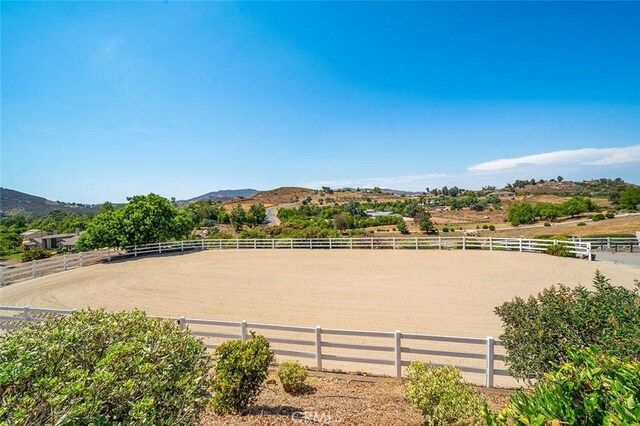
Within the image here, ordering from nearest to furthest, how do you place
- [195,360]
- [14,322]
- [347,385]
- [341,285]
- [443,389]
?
[195,360] < [443,389] < [347,385] < [14,322] < [341,285]

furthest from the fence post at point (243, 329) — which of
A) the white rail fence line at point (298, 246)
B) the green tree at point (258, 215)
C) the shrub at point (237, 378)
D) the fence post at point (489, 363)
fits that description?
the green tree at point (258, 215)

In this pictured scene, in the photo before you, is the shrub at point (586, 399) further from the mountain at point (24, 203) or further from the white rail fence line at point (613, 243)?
the mountain at point (24, 203)

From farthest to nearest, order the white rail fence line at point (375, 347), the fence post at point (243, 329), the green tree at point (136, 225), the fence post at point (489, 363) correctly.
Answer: the green tree at point (136, 225) < the fence post at point (243, 329) < the white rail fence line at point (375, 347) < the fence post at point (489, 363)

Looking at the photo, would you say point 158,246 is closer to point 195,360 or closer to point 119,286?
point 119,286

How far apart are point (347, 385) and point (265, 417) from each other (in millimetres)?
1853

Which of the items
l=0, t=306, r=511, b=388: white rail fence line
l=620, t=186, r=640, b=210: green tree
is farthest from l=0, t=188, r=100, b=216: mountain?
l=620, t=186, r=640, b=210: green tree

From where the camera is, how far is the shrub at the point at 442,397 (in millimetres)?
3704

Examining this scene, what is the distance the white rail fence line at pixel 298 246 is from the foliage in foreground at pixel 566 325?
16.8 m

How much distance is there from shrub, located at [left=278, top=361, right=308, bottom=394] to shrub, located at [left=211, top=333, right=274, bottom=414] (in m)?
0.79

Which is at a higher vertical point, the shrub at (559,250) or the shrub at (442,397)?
the shrub at (442,397)

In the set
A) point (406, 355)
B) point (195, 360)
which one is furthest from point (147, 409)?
point (406, 355)

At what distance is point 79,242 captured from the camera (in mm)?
22828

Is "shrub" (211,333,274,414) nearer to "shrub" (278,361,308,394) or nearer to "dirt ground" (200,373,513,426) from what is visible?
"dirt ground" (200,373,513,426)

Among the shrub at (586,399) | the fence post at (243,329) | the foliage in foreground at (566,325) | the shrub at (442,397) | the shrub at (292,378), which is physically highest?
the shrub at (586,399)
